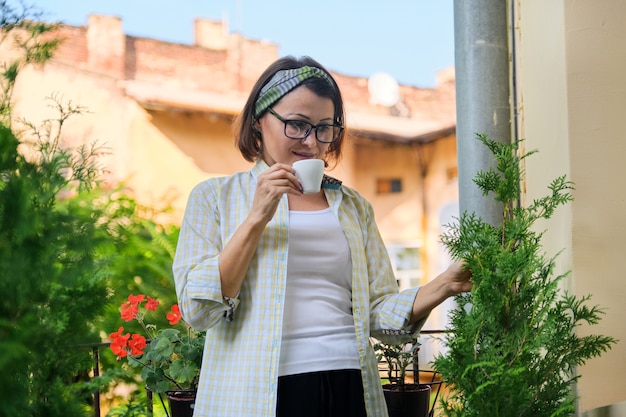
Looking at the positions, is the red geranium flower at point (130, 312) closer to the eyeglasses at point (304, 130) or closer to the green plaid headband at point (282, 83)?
the green plaid headband at point (282, 83)

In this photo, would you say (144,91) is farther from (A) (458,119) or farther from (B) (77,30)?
(A) (458,119)

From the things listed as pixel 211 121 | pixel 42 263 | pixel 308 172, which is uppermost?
pixel 211 121

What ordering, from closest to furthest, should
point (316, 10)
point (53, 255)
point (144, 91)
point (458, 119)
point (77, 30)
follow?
1. point (53, 255)
2. point (458, 119)
3. point (144, 91)
4. point (77, 30)
5. point (316, 10)

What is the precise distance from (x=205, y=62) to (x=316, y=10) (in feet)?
28.8

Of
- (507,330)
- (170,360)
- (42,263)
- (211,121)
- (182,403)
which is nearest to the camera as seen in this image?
(42,263)

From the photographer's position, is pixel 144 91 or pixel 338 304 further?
pixel 144 91

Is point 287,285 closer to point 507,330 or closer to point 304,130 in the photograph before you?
point 304,130

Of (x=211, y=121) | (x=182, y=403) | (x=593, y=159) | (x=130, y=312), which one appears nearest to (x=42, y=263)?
(x=593, y=159)

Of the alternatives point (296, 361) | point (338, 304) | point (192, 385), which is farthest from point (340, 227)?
point (192, 385)

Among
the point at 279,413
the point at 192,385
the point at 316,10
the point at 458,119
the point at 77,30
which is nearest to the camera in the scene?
the point at 279,413

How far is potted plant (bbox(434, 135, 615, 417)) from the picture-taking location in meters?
1.52

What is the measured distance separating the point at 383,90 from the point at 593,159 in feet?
37.5

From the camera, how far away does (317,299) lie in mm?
1727

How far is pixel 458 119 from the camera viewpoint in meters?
2.39
